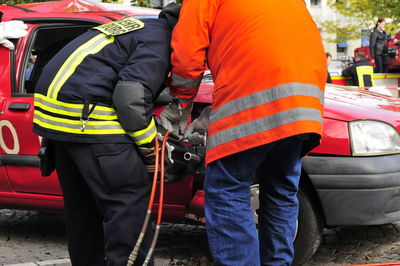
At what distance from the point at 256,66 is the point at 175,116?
62 centimetres

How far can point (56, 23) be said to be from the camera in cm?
480

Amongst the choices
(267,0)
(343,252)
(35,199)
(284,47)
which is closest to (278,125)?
(284,47)

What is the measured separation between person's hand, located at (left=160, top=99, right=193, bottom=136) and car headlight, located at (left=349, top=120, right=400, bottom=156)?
3.71ft

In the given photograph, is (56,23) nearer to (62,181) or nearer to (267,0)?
(62,181)

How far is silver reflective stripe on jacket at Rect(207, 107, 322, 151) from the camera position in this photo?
105 inches

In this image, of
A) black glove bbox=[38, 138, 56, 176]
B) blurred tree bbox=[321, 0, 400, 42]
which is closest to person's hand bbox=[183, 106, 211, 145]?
black glove bbox=[38, 138, 56, 176]

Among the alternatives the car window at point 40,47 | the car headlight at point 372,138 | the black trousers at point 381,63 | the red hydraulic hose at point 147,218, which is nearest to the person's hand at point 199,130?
the red hydraulic hose at point 147,218

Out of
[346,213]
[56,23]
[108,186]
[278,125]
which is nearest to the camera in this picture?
[278,125]

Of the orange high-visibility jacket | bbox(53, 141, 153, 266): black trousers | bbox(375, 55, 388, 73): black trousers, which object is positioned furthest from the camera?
bbox(375, 55, 388, 73): black trousers

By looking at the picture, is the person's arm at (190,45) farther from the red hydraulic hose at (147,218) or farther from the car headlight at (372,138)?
the car headlight at (372,138)

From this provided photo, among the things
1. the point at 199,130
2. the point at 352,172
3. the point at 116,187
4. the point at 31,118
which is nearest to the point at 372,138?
the point at 352,172

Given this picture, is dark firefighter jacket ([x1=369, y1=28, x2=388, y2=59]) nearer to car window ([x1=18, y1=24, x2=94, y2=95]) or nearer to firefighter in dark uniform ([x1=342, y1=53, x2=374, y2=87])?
firefighter in dark uniform ([x1=342, y1=53, x2=374, y2=87])

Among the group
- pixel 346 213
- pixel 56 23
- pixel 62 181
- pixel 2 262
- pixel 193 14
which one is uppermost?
pixel 193 14

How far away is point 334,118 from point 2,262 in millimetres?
2274
